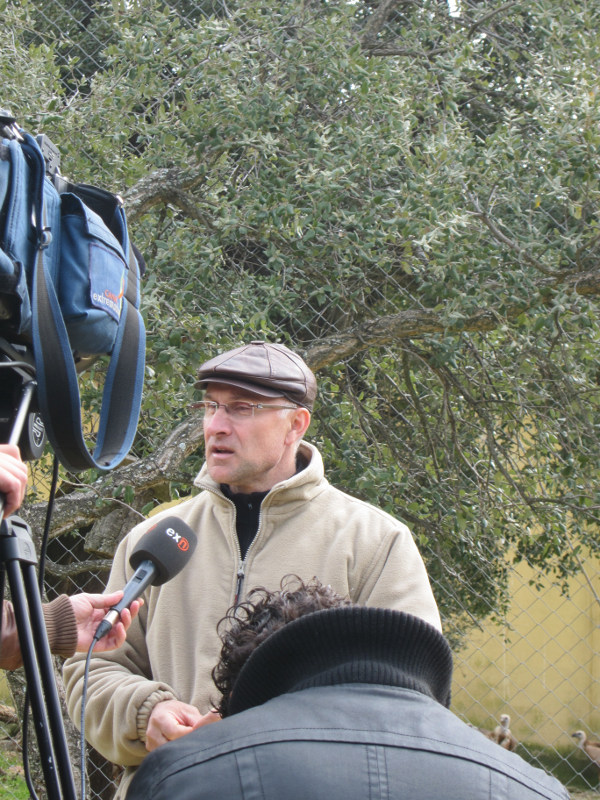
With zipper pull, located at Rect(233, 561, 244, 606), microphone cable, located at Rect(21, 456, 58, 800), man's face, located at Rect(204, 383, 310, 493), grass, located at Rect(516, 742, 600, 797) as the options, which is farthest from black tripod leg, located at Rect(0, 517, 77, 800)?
grass, located at Rect(516, 742, 600, 797)

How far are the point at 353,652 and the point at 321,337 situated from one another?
2.81 metres

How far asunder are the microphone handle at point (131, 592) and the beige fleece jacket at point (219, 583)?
379 mm

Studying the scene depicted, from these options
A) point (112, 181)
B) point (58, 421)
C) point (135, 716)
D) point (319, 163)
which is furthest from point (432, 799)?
point (112, 181)

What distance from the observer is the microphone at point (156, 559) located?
1.77 meters

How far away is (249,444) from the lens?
2344 millimetres

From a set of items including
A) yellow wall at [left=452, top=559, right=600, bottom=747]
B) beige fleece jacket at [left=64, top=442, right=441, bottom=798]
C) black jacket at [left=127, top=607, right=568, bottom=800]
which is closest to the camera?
black jacket at [left=127, top=607, right=568, bottom=800]

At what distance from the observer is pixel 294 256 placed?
12.0 ft

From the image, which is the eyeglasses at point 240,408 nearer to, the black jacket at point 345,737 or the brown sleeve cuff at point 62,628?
the brown sleeve cuff at point 62,628

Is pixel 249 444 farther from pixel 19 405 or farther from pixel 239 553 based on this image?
pixel 19 405

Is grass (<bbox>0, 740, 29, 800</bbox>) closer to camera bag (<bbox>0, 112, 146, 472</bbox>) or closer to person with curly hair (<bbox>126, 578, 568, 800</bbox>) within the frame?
camera bag (<bbox>0, 112, 146, 472</bbox>)

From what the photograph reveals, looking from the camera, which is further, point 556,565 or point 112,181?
point 556,565

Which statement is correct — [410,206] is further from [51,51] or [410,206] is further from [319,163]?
[51,51]

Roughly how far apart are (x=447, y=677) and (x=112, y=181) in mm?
2895

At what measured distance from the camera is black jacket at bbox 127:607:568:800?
3.26 ft
